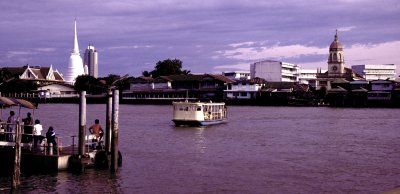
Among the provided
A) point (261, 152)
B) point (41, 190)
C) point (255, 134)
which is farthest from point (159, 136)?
point (41, 190)

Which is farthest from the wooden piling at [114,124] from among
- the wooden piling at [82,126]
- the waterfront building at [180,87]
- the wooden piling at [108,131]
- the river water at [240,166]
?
the waterfront building at [180,87]

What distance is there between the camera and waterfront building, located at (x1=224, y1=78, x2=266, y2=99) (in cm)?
9531

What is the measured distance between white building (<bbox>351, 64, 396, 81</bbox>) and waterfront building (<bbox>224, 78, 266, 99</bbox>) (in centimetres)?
5654

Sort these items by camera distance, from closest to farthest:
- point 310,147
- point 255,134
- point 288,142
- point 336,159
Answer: point 336,159, point 310,147, point 288,142, point 255,134

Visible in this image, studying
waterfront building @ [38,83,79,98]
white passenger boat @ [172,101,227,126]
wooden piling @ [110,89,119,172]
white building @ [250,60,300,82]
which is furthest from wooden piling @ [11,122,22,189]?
white building @ [250,60,300,82]

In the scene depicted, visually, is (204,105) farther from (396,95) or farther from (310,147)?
(396,95)

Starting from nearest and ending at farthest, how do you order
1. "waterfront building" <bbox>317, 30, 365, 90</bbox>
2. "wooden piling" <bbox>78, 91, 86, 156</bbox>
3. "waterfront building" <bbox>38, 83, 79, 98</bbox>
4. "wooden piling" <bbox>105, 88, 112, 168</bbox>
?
1. "wooden piling" <bbox>78, 91, 86, 156</bbox>
2. "wooden piling" <bbox>105, 88, 112, 168</bbox>
3. "waterfront building" <bbox>38, 83, 79, 98</bbox>
4. "waterfront building" <bbox>317, 30, 365, 90</bbox>

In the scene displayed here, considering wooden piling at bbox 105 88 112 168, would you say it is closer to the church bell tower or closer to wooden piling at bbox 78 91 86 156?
wooden piling at bbox 78 91 86 156

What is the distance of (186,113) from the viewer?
4381 cm

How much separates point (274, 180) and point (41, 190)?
27.3ft

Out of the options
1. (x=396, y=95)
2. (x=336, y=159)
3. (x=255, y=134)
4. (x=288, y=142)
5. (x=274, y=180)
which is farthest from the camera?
(x=396, y=95)

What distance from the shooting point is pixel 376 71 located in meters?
146

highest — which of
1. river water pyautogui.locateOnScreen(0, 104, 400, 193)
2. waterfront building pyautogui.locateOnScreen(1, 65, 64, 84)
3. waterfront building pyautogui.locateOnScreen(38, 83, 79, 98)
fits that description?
waterfront building pyautogui.locateOnScreen(1, 65, 64, 84)

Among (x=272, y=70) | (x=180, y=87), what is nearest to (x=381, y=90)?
(x=272, y=70)
